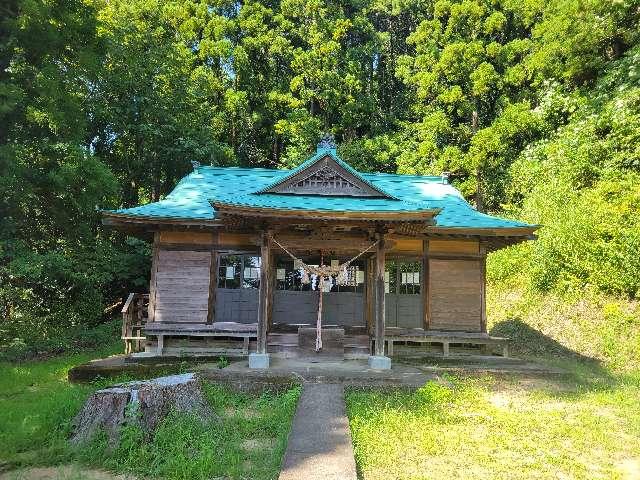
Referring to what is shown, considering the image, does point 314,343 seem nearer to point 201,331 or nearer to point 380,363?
point 380,363

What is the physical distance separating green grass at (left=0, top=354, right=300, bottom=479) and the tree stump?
0.14m

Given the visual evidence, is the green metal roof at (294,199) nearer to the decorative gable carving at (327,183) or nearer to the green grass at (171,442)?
the decorative gable carving at (327,183)

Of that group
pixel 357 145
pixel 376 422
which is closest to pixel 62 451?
pixel 376 422


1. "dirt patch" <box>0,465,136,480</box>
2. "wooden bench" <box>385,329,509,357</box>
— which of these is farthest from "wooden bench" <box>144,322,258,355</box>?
"dirt patch" <box>0,465,136,480</box>

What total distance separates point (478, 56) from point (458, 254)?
18536 millimetres

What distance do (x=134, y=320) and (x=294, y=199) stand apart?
20.5 ft

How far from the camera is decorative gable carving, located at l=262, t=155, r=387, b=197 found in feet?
37.7

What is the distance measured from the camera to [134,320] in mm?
12945

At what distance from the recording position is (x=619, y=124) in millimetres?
18141

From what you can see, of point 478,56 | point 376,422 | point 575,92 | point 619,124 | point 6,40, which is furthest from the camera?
point 478,56

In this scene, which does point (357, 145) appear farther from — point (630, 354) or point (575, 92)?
point (630, 354)

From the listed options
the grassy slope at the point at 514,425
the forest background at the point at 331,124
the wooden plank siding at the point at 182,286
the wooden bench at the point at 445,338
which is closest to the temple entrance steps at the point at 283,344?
the wooden plank siding at the point at 182,286

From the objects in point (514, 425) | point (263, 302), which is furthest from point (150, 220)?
point (514, 425)

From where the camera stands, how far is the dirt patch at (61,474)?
16.3 feet
